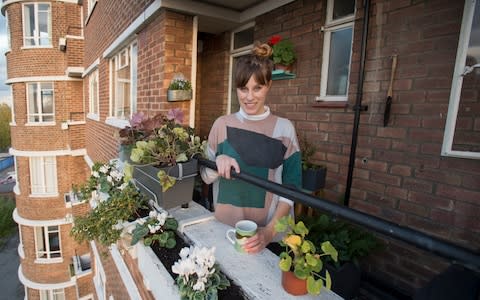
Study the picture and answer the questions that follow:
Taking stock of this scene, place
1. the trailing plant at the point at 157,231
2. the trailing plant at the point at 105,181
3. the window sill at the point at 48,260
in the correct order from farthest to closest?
the window sill at the point at 48,260, the trailing plant at the point at 105,181, the trailing plant at the point at 157,231

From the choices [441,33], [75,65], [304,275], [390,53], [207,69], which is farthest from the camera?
[75,65]

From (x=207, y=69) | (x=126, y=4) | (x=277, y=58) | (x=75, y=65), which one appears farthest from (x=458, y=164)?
(x=75, y=65)

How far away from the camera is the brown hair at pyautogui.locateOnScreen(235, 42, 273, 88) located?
139 cm

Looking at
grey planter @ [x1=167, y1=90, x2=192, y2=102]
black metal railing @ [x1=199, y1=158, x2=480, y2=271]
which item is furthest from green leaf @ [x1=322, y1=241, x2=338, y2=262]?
grey planter @ [x1=167, y1=90, x2=192, y2=102]

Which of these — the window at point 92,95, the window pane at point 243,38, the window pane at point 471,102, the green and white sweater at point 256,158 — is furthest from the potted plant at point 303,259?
the window at point 92,95

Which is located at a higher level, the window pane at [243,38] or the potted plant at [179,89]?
the window pane at [243,38]

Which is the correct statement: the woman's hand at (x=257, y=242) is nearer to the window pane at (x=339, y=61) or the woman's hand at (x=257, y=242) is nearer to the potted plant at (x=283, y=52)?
the window pane at (x=339, y=61)

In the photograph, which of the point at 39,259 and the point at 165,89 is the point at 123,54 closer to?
the point at 165,89

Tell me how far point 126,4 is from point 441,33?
416 cm

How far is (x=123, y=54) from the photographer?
4.95 metres

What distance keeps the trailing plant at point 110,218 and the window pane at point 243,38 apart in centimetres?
265

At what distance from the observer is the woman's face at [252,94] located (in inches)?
56.0

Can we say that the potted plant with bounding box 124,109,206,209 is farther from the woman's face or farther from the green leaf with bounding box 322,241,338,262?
the green leaf with bounding box 322,241,338,262

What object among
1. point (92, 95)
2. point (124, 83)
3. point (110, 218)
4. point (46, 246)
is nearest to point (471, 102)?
point (110, 218)
